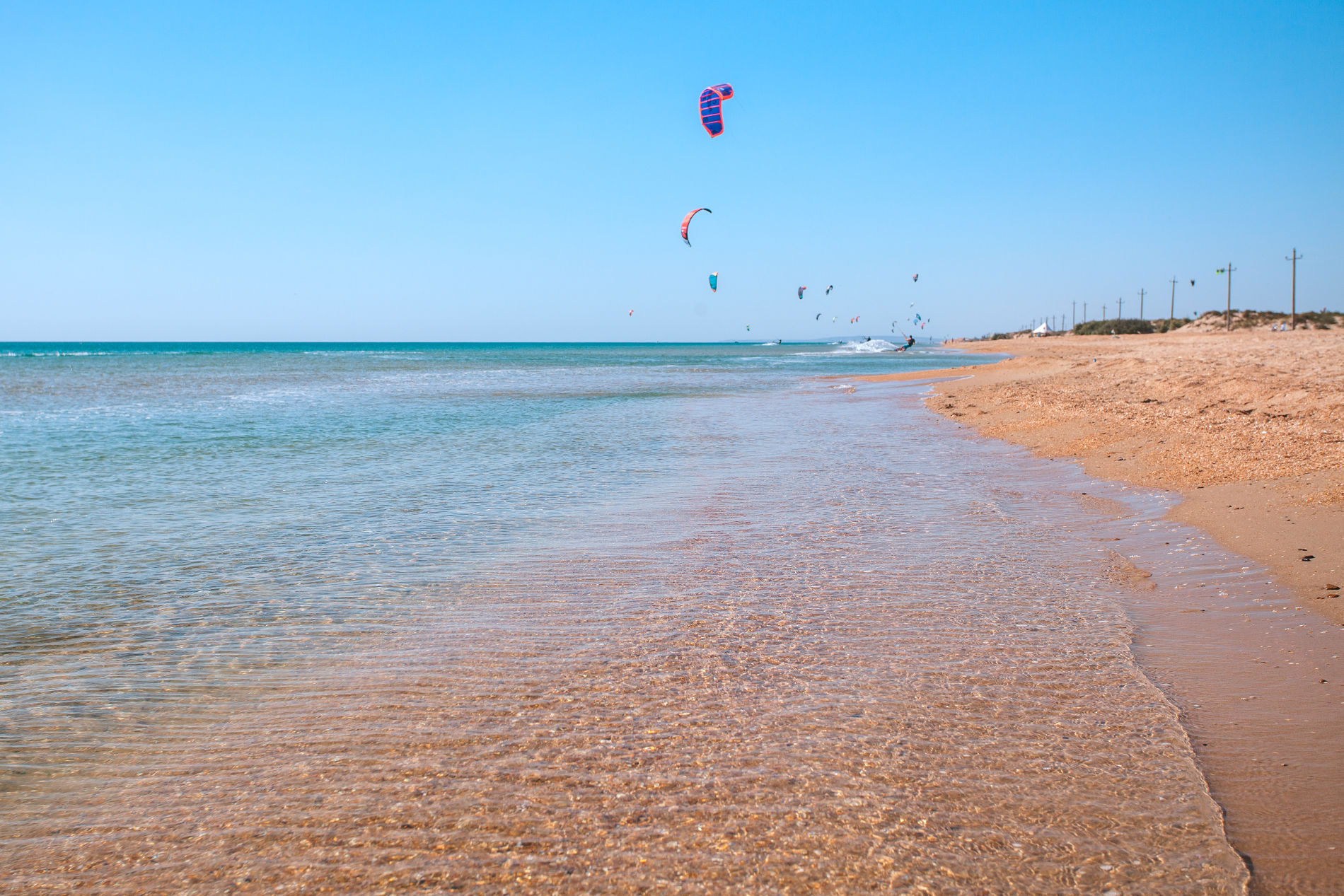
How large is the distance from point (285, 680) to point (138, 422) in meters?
18.3

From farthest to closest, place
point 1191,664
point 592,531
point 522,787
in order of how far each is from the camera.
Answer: point 592,531 < point 1191,664 < point 522,787

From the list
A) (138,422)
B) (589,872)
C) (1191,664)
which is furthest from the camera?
(138,422)

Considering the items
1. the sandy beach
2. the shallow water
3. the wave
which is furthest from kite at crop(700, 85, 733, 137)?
the wave

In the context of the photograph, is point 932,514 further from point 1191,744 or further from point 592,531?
point 1191,744

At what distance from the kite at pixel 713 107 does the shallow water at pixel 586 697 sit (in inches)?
573

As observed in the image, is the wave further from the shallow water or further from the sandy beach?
the shallow water

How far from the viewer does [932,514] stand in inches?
318

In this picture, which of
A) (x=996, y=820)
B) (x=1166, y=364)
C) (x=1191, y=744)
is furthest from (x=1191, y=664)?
(x=1166, y=364)

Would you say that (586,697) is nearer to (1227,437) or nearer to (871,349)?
(1227,437)

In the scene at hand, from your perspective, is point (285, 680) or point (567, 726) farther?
point (285, 680)

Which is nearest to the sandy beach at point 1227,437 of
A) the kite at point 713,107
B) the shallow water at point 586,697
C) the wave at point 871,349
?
the shallow water at point 586,697

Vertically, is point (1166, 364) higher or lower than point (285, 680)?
higher

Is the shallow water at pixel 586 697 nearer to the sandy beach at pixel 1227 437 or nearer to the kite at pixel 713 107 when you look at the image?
the sandy beach at pixel 1227 437

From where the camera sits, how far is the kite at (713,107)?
67.7 feet
